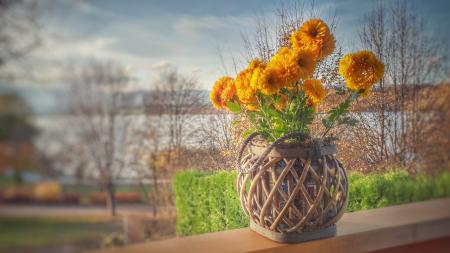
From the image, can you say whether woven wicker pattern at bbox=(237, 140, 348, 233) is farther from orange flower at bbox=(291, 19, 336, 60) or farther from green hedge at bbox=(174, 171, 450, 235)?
orange flower at bbox=(291, 19, 336, 60)

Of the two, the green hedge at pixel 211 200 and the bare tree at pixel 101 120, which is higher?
the bare tree at pixel 101 120

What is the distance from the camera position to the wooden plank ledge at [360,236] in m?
1.48

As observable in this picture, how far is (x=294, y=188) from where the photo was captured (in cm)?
142

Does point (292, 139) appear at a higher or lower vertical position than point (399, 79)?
lower

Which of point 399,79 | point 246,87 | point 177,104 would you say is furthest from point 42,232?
point 399,79

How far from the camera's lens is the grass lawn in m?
1.20

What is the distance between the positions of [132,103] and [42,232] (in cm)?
48

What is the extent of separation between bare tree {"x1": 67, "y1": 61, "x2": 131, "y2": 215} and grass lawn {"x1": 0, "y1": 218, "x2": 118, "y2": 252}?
0.34 ft

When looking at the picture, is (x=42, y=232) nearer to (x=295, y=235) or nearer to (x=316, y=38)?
(x=295, y=235)

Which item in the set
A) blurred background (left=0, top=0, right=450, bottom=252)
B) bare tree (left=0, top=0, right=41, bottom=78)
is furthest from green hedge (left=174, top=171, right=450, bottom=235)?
bare tree (left=0, top=0, right=41, bottom=78)

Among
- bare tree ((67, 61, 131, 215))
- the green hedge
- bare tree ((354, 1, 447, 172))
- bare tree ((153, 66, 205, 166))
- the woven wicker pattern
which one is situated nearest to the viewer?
bare tree ((67, 61, 131, 215))

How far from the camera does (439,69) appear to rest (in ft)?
7.20

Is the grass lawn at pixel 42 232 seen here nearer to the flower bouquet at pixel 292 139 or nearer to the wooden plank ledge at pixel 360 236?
the wooden plank ledge at pixel 360 236

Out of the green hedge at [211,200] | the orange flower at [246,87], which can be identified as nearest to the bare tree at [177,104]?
the green hedge at [211,200]
